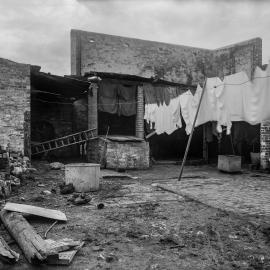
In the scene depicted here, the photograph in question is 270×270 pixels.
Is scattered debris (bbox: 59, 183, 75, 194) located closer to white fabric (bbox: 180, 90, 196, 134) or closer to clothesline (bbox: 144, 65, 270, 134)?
clothesline (bbox: 144, 65, 270, 134)

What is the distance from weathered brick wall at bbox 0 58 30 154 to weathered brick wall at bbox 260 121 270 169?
8.76 meters

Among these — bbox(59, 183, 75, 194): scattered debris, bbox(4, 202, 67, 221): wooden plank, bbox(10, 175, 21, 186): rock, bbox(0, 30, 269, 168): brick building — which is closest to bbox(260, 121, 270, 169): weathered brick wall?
bbox(0, 30, 269, 168): brick building

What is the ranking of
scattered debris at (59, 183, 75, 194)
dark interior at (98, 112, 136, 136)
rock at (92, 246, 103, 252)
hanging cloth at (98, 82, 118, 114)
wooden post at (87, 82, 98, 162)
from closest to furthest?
rock at (92, 246, 103, 252), scattered debris at (59, 183, 75, 194), wooden post at (87, 82, 98, 162), hanging cloth at (98, 82, 118, 114), dark interior at (98, 112, 136, 136)

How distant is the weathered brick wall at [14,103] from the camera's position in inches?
428

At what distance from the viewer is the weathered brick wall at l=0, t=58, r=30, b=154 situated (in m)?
10.9

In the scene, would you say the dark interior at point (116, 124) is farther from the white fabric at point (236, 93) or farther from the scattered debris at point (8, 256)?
the scattered debris at point (8, 256)

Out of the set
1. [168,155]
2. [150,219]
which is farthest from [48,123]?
[150,219]

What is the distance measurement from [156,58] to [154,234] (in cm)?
1759

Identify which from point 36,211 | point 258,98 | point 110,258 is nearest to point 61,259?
point 110,258

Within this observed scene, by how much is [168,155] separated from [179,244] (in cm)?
1326

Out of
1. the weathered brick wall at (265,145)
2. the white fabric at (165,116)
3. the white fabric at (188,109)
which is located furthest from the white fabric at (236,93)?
the white fabric at (165,116)

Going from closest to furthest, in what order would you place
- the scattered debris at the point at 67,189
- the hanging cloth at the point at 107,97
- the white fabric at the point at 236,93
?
the scattered debris at the point at 67,189 < the white fabric at the point at 236,93 < the hanging cloth at the point at 107,97

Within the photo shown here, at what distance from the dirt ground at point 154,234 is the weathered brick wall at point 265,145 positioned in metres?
6.11

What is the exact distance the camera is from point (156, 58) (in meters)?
20.7
